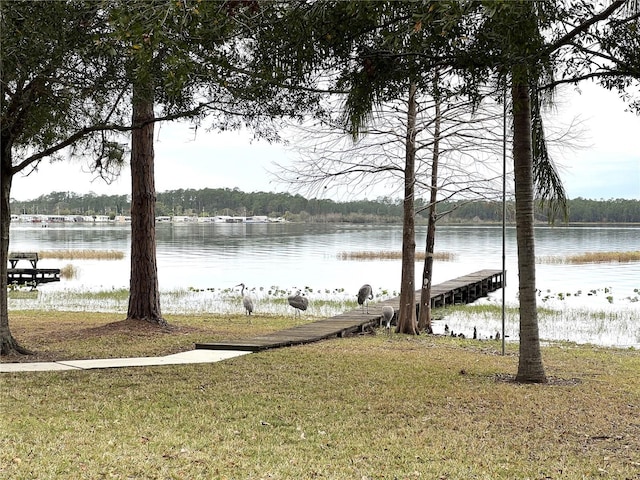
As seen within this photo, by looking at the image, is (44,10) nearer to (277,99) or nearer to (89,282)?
(277,99)

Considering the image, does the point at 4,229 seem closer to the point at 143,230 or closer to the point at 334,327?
the point at 143,230

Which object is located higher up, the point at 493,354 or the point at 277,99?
the point at 277,99

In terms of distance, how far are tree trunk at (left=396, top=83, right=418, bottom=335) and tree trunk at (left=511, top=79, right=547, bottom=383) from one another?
540 cm

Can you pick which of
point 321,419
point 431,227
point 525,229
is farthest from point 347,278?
point 321,419

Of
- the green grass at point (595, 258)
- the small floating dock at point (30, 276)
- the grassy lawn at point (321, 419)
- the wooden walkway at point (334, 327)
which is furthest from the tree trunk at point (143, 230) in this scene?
the green grass at point (595, 258)

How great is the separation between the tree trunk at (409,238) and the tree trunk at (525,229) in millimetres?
5401

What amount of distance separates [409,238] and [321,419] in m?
8.37

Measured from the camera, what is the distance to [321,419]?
5832 mm

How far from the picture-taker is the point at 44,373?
7727mm

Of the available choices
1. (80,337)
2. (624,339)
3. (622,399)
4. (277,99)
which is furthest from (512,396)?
(624,339)

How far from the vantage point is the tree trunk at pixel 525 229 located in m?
7.72

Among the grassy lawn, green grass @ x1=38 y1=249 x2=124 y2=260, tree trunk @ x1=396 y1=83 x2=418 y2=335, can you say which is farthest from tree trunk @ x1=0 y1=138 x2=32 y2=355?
green grass @ x1=38 y1=249 x2=124 y2=260

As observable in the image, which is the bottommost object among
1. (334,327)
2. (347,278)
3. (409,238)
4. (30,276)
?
(347,278)

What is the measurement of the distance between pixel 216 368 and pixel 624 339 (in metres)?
9.51
